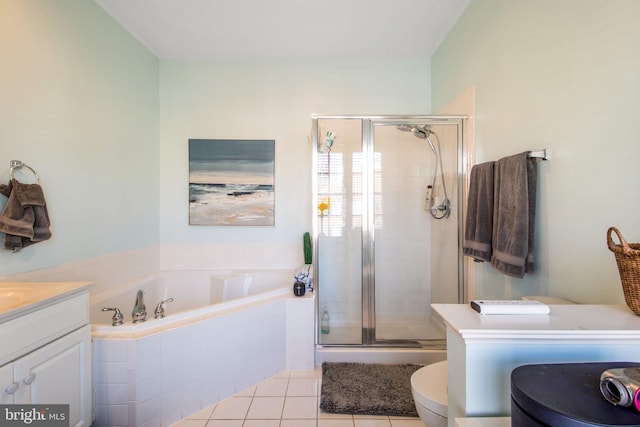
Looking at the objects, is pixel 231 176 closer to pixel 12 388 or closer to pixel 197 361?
pixel 197 361

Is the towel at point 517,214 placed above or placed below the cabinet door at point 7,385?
above

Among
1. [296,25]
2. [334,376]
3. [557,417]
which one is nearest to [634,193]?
[557,417]

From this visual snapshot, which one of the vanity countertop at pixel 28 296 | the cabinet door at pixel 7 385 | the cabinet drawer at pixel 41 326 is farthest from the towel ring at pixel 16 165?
the cabinet door at pixel 7 385

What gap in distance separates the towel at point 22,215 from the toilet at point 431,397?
212cm

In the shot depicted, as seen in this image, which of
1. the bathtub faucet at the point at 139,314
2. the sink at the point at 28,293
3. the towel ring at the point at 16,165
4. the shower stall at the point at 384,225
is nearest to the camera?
the sink at the point at 28,293

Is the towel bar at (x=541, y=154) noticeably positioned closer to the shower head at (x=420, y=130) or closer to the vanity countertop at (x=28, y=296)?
the shower head at (x=420, y=130)

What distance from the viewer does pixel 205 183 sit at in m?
2.75

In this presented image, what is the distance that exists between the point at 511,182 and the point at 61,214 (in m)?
2.72

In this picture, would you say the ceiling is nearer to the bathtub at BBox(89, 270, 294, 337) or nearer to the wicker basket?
the wicker basket

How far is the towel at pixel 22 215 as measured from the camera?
1388mm

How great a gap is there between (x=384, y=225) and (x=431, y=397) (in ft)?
4.54

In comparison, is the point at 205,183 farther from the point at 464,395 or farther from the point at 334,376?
the point at 464,395

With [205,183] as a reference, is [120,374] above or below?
below

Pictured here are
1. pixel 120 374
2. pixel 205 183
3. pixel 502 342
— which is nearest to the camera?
pixel 502 342
